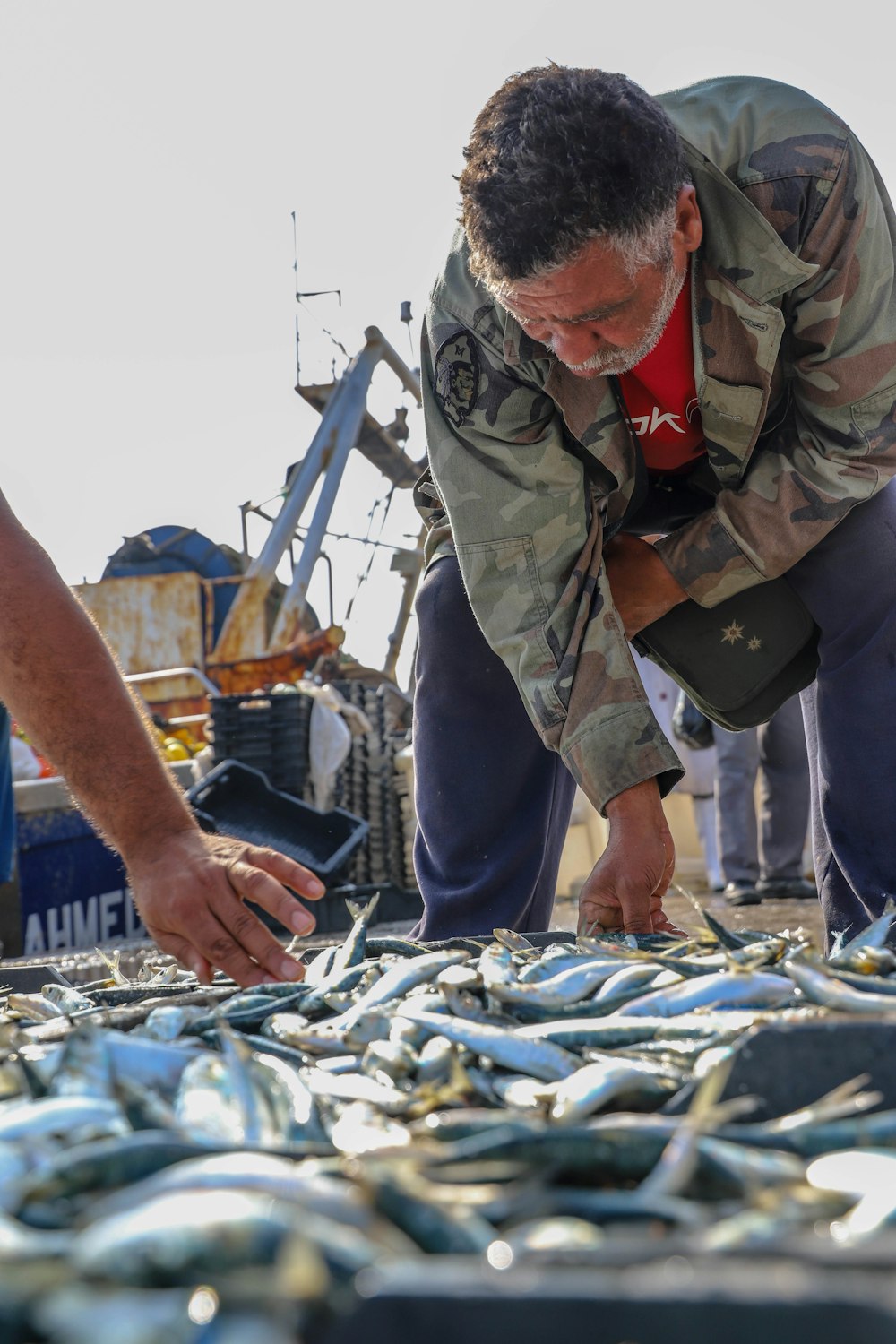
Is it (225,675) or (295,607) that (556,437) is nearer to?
(225,675)

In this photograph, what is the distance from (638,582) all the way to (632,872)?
85cm

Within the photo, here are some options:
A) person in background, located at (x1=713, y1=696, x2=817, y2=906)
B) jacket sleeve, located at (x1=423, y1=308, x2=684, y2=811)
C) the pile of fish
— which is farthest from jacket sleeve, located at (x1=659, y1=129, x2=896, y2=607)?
person in background, located at (x1=713, y1=696, x2=817, y2=906)

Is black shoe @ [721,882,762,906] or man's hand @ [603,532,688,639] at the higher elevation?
man's hand @ [603,532,688,639]

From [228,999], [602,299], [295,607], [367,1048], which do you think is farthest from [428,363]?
[295,607]

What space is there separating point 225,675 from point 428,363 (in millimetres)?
9722

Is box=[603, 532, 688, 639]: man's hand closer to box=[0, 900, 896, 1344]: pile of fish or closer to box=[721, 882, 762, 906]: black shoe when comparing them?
box=[0, 900, 896, 1344]: pile of fish

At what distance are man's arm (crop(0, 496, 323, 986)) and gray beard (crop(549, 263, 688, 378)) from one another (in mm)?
1196

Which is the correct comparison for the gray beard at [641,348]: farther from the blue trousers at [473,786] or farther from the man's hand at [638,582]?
the blue trousers at [473,786]

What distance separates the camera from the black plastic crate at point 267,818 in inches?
255

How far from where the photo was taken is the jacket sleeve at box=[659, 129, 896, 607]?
284cm

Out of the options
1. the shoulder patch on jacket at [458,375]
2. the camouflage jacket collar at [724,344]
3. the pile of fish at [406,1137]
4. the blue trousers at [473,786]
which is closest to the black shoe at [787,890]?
the blue trousers at [473,786]

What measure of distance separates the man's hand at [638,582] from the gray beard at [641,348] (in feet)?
1.97

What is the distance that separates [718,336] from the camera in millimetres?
2934

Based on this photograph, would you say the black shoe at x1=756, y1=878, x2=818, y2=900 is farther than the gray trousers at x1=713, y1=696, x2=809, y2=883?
Yes
